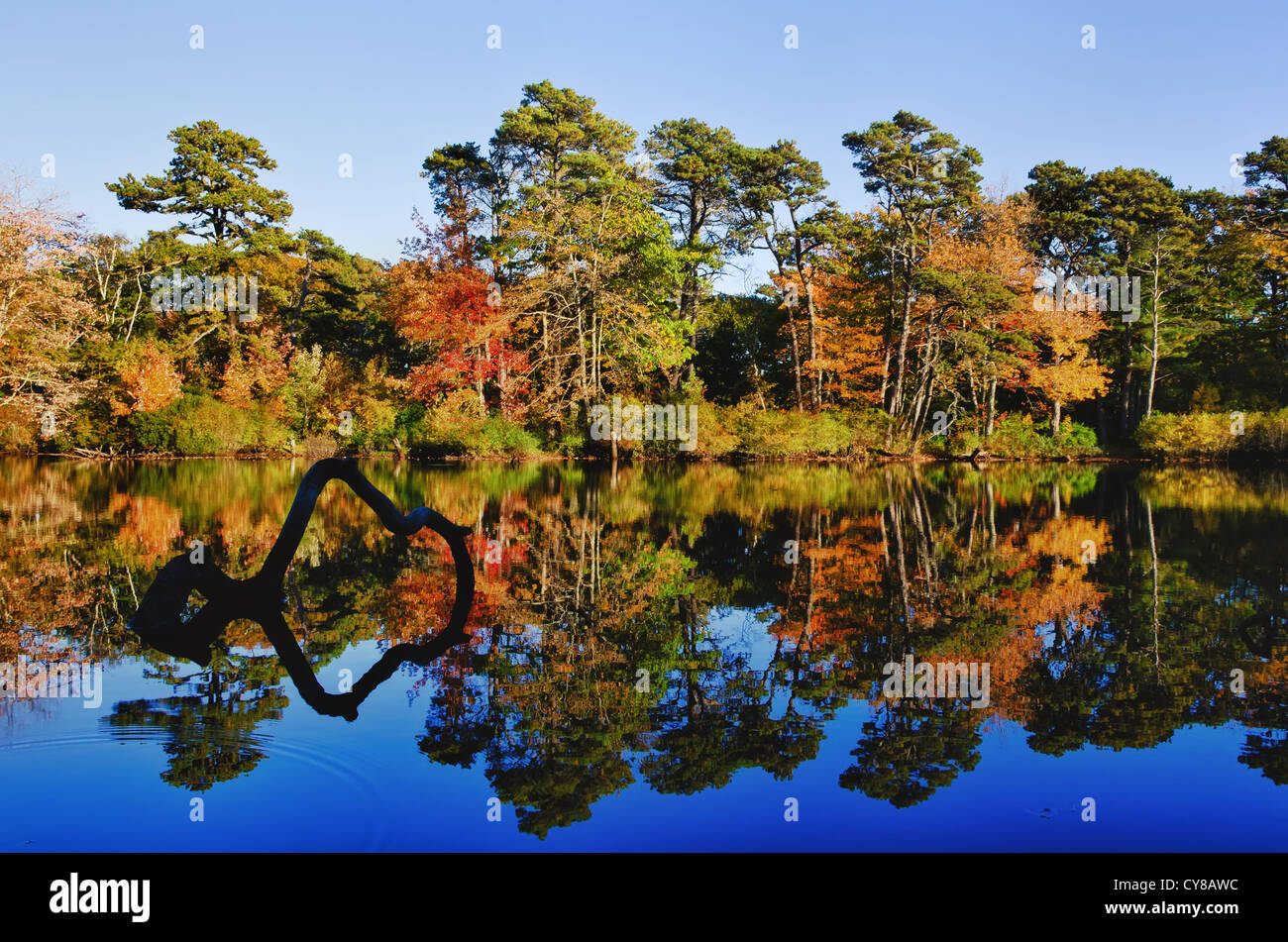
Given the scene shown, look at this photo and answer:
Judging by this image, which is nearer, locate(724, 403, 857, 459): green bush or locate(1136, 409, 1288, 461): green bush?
locate(1136, 409, 1288, 461): green bush

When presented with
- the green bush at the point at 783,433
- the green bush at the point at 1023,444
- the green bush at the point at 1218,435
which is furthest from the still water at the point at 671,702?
the green bush at the point at 1023,444

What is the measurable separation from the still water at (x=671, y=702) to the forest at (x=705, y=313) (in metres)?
20.0

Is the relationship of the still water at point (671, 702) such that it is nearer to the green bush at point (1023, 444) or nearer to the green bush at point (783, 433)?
the green bush at point (783, 433)

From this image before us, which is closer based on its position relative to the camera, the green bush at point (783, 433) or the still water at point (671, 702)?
the still water at point (671, 702)

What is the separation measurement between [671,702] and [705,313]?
105 ft

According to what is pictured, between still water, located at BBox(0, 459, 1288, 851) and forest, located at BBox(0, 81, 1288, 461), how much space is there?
1995 cm

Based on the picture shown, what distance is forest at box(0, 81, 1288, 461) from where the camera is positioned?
31.0 m

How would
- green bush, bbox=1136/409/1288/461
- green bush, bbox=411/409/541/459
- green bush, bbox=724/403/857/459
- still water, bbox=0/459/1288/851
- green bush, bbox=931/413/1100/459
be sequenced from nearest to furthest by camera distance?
1. still water, bbox=0/459/1288/851
2. green bush, bbox=1136/409/1288/461
3. green bush, bbox=411/409/541/459
4. green bush, bbox=724/403/857/459
5. green bush, bbox=931/413/1100/459

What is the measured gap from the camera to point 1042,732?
16.1 ft

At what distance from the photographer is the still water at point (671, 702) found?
3.81 meters

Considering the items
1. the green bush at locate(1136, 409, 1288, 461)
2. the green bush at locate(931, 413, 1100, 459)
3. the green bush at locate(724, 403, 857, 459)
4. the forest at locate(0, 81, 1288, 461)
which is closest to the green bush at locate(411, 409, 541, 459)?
the forest at locate(0, 81, 1288, 461)

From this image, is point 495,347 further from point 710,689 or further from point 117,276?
point 710,689

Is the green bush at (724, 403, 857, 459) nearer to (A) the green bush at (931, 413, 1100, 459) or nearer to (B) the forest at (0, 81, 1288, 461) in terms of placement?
(B) the forest at (0, 81, 1288, 461)

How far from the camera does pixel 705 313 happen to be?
3638 centimetres
